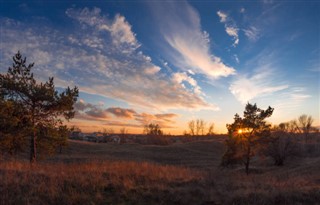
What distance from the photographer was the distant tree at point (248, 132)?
97.8 feet

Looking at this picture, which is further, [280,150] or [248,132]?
[280,150]

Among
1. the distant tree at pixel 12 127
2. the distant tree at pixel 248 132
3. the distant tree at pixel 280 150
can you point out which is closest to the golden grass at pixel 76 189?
the distant tree at pixel 12 127

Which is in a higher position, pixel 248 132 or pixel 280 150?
pixel 248 132

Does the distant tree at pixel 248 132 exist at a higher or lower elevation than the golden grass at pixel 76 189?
higher

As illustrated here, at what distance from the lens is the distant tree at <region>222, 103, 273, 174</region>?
29797 millimetres

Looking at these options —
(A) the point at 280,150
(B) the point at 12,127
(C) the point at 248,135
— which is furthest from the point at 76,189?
(A) the point at 280,150

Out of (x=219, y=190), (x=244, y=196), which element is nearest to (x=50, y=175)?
(x=219, y=190)

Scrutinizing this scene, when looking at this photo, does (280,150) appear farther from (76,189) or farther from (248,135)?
(76,189)

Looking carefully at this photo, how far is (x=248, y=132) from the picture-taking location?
30.6 metres

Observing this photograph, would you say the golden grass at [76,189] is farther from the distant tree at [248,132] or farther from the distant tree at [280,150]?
the distant tree at [280,150]

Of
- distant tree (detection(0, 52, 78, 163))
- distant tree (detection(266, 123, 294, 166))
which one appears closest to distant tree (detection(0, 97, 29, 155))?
distant tree (detection(0, 52, 78, 163))

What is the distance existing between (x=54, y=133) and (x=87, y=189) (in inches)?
421

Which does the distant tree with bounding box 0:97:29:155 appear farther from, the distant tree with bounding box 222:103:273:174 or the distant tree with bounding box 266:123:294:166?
the distant tree with bounding box 266:123:294:166

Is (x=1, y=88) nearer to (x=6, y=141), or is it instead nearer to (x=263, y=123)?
(x=6, y=141)
